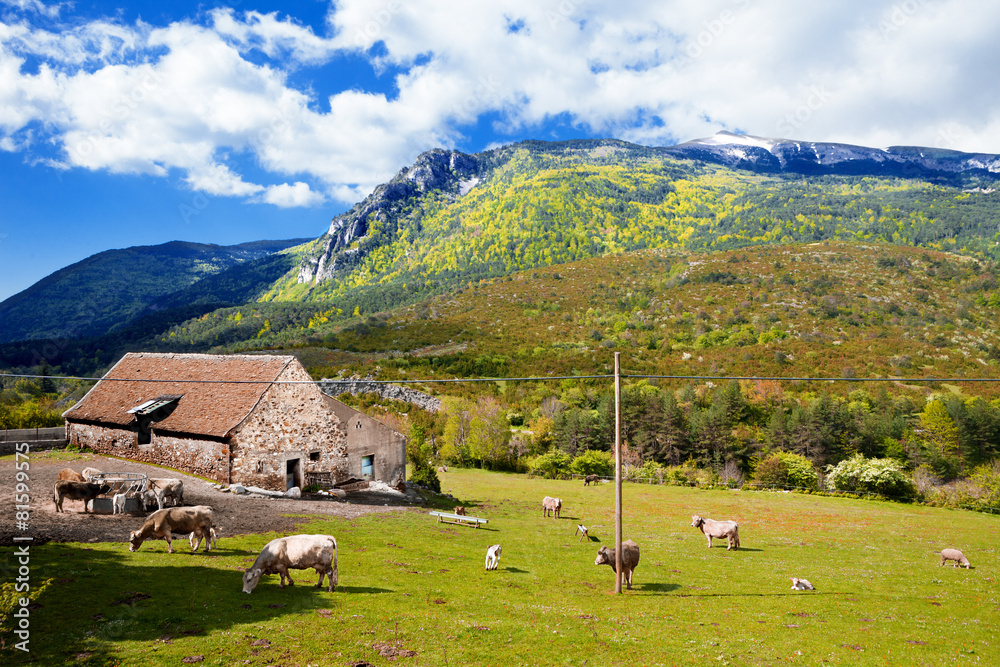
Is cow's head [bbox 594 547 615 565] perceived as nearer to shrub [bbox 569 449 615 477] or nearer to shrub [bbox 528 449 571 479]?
shrub [bbox 528 449 571 479]

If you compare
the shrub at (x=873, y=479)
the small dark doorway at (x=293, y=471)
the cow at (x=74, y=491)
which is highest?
the cow at (x=74, y=491)

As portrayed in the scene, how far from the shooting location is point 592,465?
77.0 m

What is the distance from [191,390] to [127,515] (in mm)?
14811

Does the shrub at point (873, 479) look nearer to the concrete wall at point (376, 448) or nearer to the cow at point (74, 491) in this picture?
the concrete wall at point (376, 448)

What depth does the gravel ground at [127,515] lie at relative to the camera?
17.8 m

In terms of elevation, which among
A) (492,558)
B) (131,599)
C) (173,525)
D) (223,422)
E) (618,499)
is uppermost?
(223,422)

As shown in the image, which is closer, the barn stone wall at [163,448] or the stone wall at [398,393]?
the barn stone wall at [163,448]

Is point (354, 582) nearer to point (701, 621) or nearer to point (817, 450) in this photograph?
point (701, 621)

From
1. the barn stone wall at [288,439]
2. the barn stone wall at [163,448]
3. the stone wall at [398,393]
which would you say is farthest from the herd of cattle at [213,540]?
the stone wall at [398,393]

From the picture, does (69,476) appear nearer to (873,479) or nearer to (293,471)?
(293,471)

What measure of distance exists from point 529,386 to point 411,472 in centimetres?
7499

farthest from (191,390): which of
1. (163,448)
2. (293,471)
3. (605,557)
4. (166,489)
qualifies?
(605,557)

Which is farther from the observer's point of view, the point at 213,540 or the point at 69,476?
the point at 69,476

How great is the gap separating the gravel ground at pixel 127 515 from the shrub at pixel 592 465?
45618 mm
